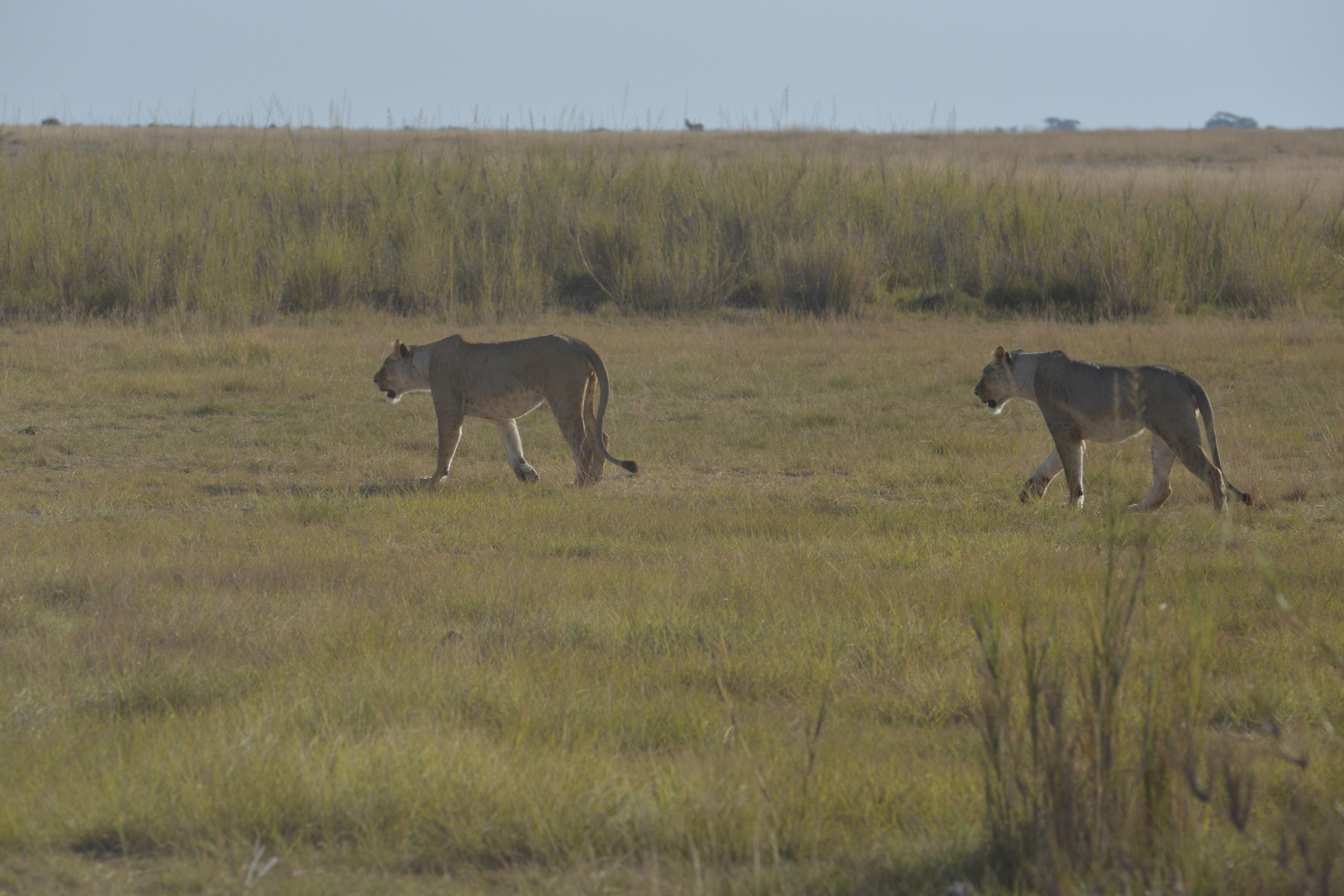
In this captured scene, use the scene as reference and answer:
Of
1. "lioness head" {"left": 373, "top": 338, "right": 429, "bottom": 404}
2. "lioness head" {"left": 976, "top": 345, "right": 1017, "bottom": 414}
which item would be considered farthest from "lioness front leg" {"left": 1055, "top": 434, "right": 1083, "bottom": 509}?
"lioness head" {"left": 373, "top": 338, "right": 429, "bottom": 404}

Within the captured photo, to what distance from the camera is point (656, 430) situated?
396 inches

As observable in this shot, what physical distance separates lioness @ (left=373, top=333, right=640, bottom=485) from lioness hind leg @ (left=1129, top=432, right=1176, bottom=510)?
296 centimetres

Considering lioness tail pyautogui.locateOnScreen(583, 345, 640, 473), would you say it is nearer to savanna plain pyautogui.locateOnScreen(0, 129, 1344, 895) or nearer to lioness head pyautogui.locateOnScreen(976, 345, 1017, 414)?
savanna plain pyautogui.locateOnScreen(0, 129, 1344, 895)

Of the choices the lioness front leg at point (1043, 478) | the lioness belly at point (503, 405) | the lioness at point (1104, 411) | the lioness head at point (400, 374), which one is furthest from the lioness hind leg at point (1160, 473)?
the lioness head at point (400, 374)

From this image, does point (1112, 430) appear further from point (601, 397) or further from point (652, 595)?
point (652, 595)

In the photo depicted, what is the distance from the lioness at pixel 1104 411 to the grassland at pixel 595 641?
27 cm

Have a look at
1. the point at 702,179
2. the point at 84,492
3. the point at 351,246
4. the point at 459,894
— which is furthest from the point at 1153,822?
the point at 702,179

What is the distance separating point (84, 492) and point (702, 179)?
12412mm

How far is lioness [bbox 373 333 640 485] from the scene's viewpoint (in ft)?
26.2

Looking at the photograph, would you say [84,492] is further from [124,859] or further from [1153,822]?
[1153,822]

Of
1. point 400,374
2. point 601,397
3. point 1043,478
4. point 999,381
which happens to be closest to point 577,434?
point 601,397

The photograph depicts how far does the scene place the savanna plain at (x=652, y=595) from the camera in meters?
3.10

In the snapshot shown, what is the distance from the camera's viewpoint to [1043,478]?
7.66 metres

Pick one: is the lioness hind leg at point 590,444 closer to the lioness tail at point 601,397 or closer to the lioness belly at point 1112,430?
the lioness tail at point 601,397
